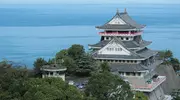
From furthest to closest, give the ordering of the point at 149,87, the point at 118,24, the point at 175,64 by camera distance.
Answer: the point at 175,64 → the point at 118,24 → the point at 149,87

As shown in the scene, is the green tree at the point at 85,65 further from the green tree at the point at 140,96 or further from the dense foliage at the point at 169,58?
the dense foliage at the point at 169,58

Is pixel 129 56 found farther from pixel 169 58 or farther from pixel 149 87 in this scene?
pixel 169 58

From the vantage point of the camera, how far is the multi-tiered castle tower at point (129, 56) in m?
29.6

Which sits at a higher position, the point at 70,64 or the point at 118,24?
the point at 118,24

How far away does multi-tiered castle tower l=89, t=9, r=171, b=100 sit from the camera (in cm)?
2956

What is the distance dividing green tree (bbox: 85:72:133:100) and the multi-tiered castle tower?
7.50 metres

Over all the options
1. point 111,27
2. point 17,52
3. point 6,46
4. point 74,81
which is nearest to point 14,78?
point 74,81

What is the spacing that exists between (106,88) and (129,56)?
10234mm

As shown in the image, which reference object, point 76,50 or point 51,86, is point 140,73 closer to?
point 76,50

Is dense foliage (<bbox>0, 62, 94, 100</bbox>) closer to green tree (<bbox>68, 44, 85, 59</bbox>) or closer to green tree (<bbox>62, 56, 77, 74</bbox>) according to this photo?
green tree (<bbox>62, 56, 77, 74</bbox>)

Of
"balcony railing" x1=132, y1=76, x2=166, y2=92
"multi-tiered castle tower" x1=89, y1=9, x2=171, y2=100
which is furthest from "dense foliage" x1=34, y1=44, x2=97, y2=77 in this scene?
"balcony railing" x1=132, y1=76, x2=166, y2=92

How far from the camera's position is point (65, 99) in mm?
18172

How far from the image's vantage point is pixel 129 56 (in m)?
30.3

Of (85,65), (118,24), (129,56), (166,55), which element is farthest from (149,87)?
(166,55)
